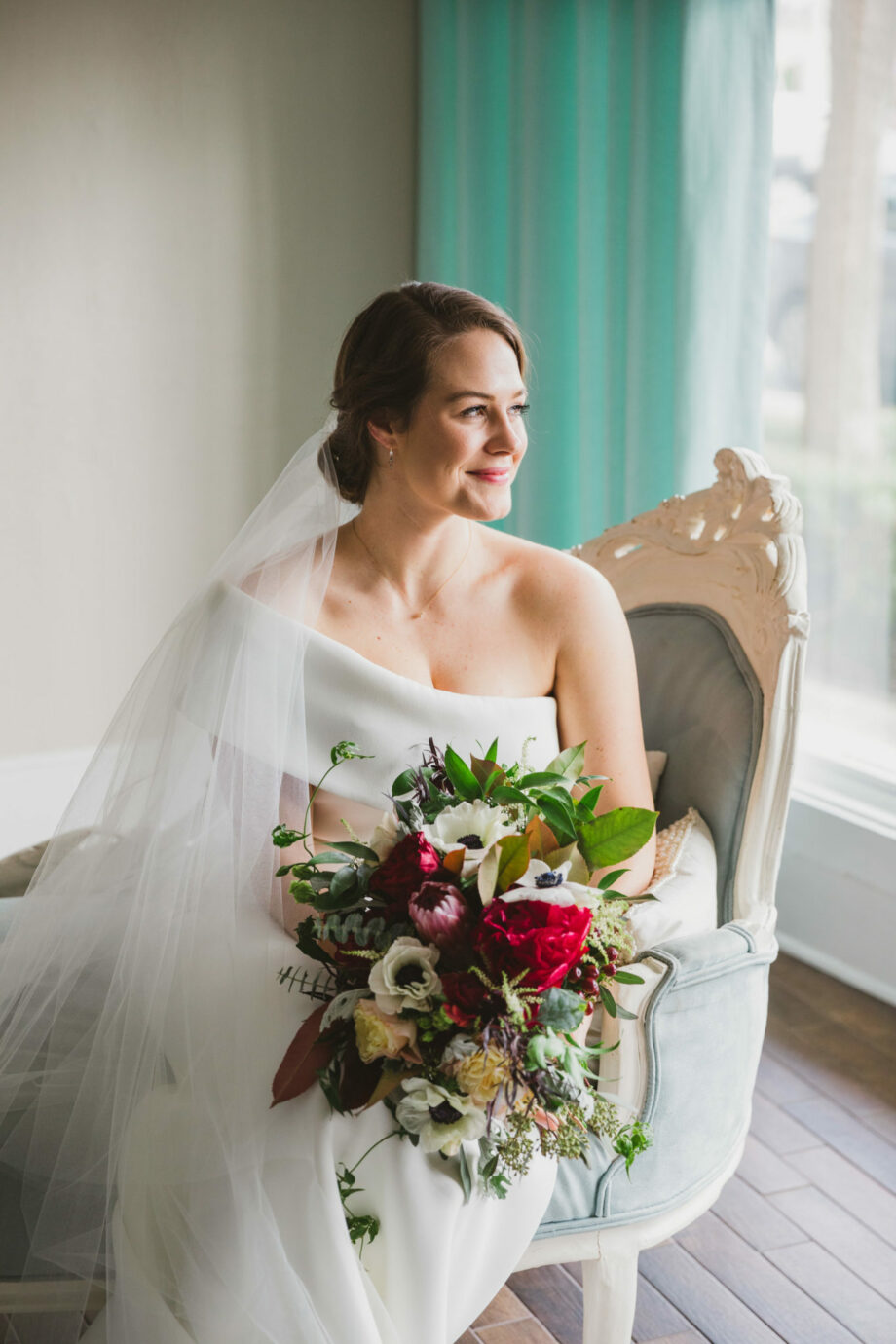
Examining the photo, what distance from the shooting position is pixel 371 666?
1940 millimetres

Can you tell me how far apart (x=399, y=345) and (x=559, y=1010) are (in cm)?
107

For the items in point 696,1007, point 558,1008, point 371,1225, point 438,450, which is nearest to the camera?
point 558,1008

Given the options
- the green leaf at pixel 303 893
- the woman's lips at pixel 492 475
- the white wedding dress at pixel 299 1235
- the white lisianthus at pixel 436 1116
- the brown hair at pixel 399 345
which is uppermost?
the brown hair at pixel 399 345

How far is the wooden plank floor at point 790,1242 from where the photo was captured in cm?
199

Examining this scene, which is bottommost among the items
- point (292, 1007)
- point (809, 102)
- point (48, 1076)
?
point (48, 1076)

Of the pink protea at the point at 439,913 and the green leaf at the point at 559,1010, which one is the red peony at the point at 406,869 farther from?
the green leaf at the point at 559,1010

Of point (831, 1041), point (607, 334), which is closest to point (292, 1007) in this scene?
point (831, 1041)

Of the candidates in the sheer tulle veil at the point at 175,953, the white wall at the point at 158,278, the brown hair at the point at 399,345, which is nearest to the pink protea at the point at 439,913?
the sheer tulle veil at the point at 175,953

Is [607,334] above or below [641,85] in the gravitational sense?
below

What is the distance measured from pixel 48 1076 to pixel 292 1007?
1.12 ft

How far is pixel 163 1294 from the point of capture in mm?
1486

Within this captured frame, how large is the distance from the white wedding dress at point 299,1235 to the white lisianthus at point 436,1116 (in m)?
0.08

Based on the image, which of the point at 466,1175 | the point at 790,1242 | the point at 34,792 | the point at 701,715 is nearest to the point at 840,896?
the point at 790,1242

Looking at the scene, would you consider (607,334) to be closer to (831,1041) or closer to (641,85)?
(641,85)
